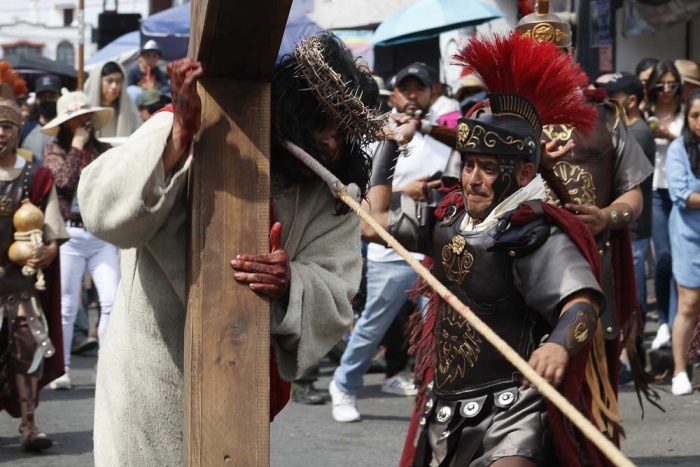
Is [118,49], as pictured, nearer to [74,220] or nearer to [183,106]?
[74,220]

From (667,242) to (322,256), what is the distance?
6432mm

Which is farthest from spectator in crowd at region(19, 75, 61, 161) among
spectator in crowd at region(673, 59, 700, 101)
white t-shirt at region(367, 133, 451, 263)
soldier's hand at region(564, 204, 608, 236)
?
soldier's hand at region(564, 204, 608, 236)

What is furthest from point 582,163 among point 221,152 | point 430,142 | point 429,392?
point 221,152

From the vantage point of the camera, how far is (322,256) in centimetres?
368

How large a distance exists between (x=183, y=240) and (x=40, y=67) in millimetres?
16179

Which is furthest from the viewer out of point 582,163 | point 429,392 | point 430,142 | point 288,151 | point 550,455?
point 430,142

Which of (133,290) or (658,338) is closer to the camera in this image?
(133,290)

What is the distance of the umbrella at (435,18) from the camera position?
11.1 metres

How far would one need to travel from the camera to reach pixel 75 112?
8922 millimetres

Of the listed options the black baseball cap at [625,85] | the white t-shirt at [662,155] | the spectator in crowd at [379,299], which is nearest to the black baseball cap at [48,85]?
the spectator in crowd at [379,299]

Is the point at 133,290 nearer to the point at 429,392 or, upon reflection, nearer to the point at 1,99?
the point at 429,392

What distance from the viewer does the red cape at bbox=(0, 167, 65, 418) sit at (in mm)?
7320

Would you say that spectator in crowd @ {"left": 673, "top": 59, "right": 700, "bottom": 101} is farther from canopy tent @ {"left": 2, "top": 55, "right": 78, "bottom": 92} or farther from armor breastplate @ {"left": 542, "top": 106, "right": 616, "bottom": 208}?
canopy tent @ {"left": 2, "top": 55, "right": 78, "bottom": 92}

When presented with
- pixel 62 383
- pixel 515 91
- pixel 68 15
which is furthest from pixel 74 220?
pixel 68 15
